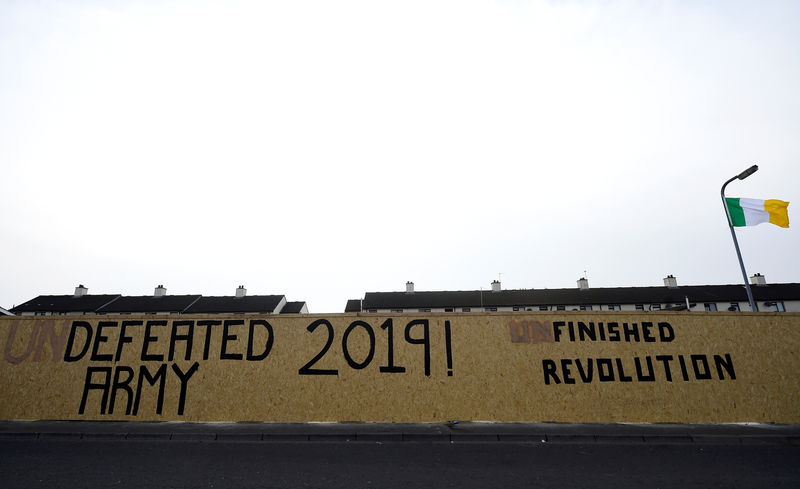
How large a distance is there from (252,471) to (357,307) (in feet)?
154

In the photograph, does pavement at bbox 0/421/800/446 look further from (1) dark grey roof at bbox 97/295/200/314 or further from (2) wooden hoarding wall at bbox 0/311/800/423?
(1) dark grey roof at bbox 97/295/200/314

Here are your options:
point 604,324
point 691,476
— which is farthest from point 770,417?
point 691,476

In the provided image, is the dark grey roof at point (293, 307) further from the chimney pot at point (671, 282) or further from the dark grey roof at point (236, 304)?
the chimney pot at point (671, 282)

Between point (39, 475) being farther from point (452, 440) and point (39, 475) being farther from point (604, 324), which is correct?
point (604, 324)

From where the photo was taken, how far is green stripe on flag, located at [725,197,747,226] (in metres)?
12.8

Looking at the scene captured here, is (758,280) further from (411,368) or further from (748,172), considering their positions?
(411,368)

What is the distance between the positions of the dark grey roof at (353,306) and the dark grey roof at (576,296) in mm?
2118

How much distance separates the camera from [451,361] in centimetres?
993

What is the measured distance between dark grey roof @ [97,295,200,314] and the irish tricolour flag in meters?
48.9

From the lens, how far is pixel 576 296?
48875 millimetres

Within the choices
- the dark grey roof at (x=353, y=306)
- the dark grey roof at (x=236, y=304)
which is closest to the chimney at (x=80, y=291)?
the dark grey roof at (x=236, y=304)

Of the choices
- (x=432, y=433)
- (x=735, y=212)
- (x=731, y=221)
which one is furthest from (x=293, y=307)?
(x=735, y=212)

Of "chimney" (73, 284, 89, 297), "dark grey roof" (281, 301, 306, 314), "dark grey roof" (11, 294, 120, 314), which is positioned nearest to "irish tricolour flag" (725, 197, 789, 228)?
Answer: "dark grey roof" (281, 301, 306, 314)

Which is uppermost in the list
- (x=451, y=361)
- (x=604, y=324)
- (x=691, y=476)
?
(x=604, y=324)
